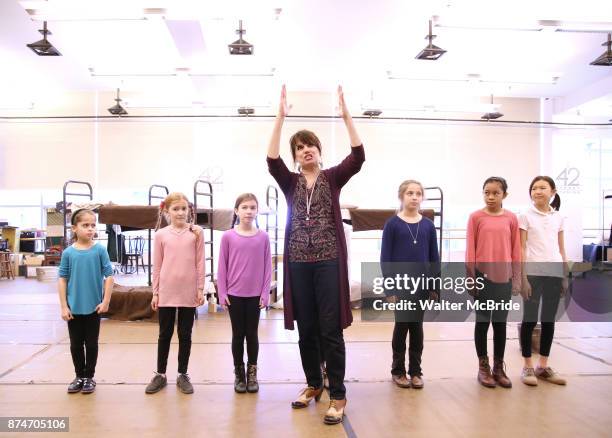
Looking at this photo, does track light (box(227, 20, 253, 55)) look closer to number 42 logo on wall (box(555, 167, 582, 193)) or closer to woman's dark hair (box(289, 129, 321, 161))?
woman's dark hair (box(289, 129, 321, 161))

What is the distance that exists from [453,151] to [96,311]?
1059 cm

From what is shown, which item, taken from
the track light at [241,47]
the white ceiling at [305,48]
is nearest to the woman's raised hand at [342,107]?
the white ceiling at [305,48]

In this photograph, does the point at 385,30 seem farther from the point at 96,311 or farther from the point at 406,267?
the point at 96,311

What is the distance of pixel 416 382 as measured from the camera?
3.05m

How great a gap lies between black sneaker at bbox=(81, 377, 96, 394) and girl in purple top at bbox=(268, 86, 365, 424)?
1.44 m

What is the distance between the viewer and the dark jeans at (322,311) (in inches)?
96.4

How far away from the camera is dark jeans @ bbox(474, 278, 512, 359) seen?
306 cm

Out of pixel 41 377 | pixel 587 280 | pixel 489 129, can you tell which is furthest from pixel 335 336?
pixel 489 129

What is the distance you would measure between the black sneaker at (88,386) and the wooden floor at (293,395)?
5 cm

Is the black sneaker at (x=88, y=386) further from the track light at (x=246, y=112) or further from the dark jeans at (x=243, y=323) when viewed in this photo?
the track light at (x=246, y=112)

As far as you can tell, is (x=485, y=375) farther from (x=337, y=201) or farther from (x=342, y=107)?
(x=342, y=107)

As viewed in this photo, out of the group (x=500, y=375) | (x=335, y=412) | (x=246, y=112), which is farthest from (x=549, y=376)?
(x=246, y=112)

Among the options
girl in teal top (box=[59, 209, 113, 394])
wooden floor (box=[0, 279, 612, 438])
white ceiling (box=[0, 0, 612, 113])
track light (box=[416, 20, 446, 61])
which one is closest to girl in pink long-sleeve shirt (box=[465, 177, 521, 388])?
wooden floor (box=[0, 279, 612, 438])

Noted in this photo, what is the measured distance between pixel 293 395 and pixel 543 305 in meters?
1.80
